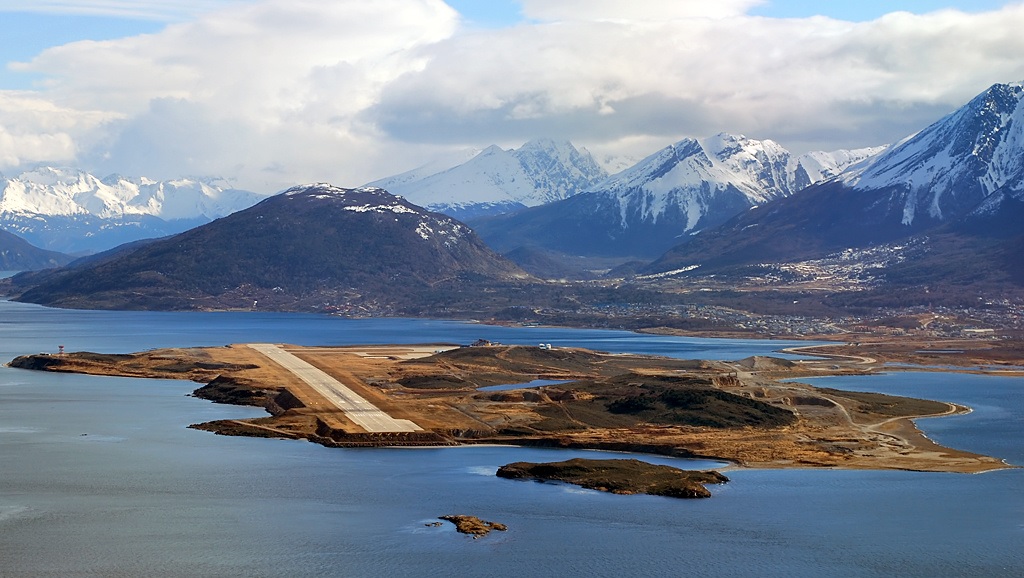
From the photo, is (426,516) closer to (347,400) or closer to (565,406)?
(565,406)

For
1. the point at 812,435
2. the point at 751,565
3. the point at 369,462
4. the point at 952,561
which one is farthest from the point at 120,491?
the point at 812,435

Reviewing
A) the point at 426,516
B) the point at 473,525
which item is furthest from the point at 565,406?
the point at 473,525

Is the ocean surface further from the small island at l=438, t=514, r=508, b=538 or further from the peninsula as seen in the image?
the peninsula

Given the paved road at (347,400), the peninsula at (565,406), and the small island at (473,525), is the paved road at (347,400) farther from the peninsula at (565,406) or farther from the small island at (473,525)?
the small island at (473,525)

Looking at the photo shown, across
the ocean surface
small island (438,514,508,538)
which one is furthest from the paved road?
small island (438,514,508,538)

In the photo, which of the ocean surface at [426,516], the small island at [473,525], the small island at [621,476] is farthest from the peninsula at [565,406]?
the small island at [473,525]

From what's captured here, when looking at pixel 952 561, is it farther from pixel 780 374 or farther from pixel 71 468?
pixel 780 374
